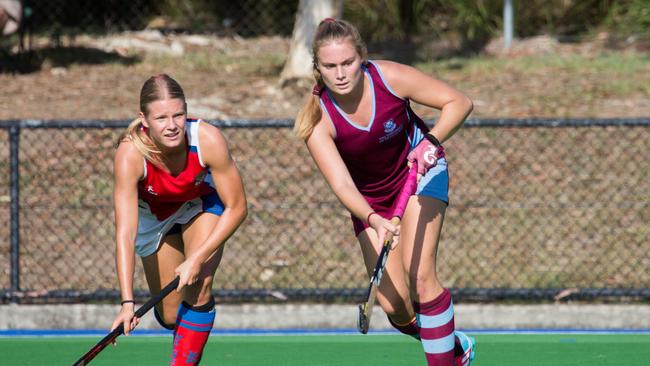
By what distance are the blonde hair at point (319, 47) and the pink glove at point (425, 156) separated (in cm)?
48

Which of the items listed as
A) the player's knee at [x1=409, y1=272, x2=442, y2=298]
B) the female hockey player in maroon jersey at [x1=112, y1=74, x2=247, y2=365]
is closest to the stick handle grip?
the player's knee at [x1=409, y1=272, x2=442, y2=298]

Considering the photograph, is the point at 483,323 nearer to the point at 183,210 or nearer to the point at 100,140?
the point at 183,210

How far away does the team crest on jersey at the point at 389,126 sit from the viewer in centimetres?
534

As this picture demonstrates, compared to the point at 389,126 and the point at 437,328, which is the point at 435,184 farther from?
the point at 437,328

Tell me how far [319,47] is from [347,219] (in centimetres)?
431

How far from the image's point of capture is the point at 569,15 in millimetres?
14859

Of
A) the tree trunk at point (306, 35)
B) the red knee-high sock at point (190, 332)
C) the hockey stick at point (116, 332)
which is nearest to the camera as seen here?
the hockey stick at point (116, 332)

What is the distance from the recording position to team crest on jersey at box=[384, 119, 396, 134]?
5.34 metres

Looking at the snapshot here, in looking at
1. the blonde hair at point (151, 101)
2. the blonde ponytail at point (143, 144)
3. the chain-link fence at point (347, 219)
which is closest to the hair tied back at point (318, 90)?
the blonde hair at point (151, 101)

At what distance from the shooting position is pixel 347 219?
9.28 m

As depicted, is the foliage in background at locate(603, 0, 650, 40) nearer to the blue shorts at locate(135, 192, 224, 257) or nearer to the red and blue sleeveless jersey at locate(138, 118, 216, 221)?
the blue shorts at locate(135, 192, 224, 257)

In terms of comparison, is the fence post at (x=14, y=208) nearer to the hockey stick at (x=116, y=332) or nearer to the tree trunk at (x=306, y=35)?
the hockey stick at (x=116, y=332)

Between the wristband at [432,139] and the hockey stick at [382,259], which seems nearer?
the hockey stick at [382,259]

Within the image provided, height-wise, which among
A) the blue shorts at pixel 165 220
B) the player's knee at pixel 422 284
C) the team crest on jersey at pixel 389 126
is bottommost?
the player's knee at pixel 422 284
